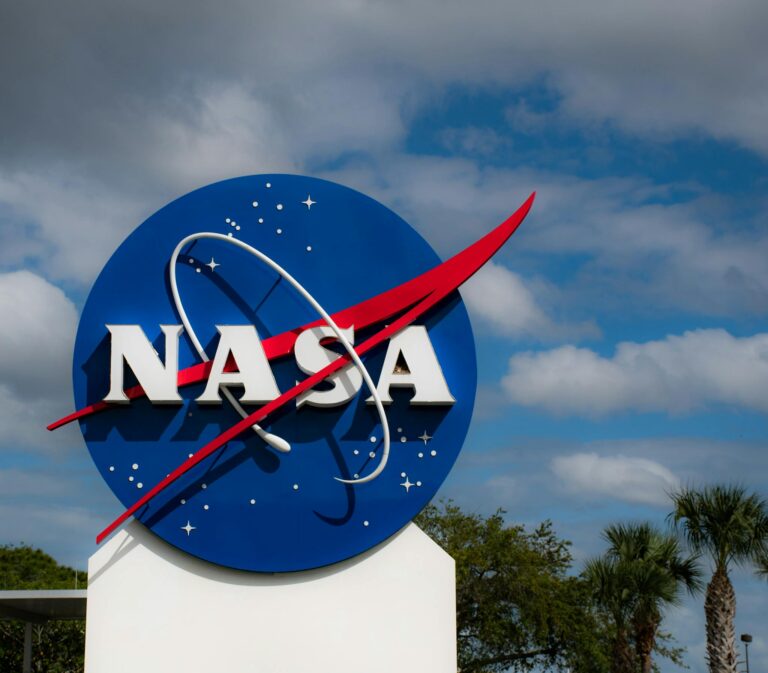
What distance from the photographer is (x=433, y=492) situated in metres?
16.8

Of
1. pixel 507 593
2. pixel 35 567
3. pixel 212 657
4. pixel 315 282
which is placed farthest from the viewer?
pixel 35 567

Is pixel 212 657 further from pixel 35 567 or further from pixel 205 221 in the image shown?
pixel 35 567

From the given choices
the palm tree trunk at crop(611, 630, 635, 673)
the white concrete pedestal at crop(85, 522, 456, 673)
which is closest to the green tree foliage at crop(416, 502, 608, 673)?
the palm tree trunk at crop(611, 630, 635, 673)

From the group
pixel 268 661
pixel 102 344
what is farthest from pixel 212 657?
pixel 102 344

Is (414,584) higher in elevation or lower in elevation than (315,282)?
lower

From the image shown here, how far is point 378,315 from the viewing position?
17078 mm

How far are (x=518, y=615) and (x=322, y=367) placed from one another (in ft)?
86.8

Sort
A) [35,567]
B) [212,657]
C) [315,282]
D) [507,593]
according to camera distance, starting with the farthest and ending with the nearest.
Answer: [35,567] < [507,593] < [315,282] < [212,657]

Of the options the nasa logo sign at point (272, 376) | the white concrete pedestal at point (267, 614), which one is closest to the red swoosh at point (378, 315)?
the nasa logo sign at point (272, 376)

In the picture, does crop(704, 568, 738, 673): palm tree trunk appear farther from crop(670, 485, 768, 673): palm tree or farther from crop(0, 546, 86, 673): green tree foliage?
crop(0, 546, 86, 673): green tree foliage

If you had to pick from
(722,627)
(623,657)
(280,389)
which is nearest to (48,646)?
(623,657)

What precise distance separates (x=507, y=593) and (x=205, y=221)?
26.5 m

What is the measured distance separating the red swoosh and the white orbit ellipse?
0.23 metres

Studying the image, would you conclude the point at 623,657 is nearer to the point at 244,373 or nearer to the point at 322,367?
the point at 322,367
